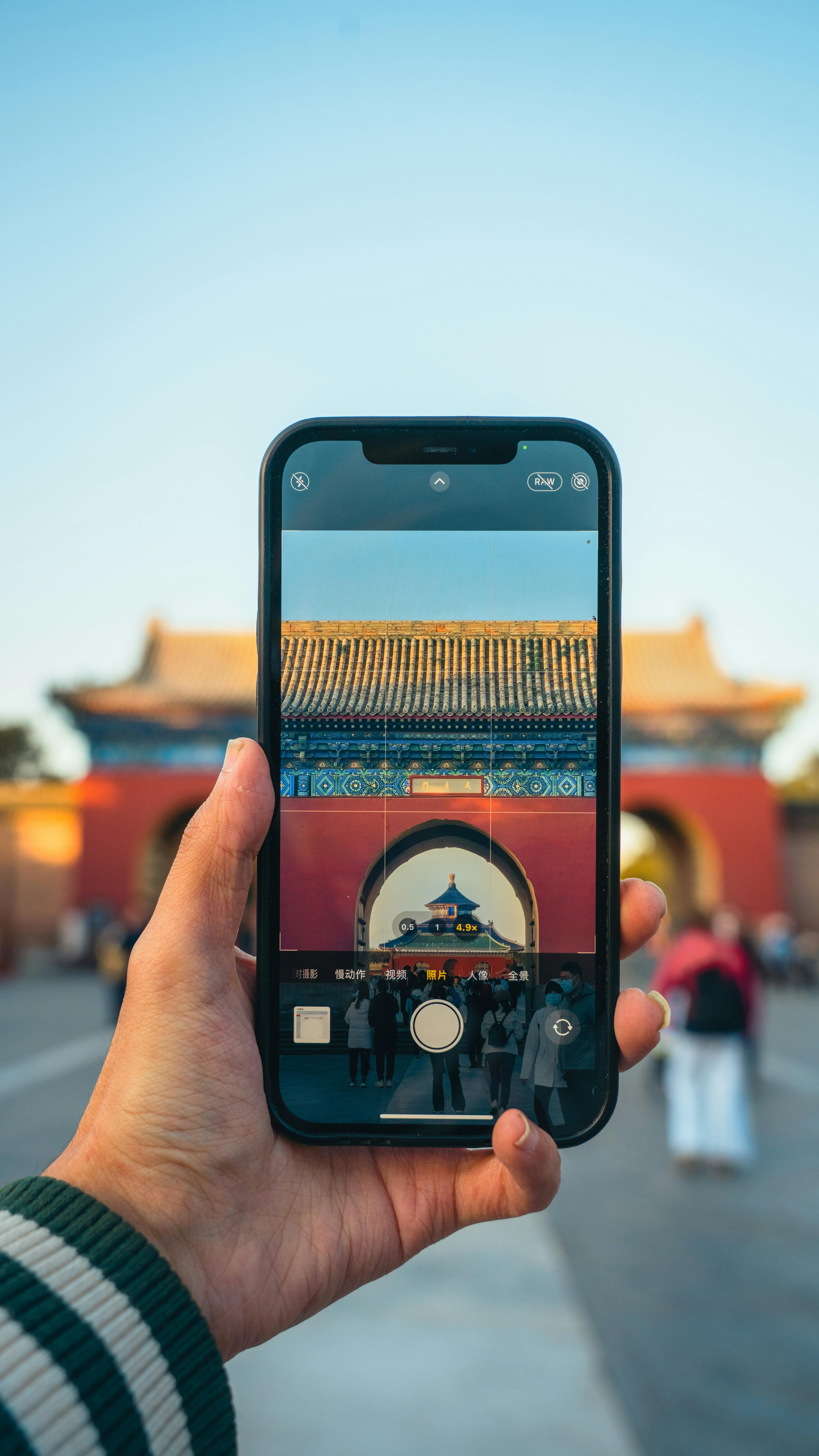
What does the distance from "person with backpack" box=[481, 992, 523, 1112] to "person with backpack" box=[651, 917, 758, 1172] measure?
4609 mm

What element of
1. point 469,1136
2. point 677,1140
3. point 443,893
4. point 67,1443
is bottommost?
point 677,1140

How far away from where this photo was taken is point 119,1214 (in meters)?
1.21

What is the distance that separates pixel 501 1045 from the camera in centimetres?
146

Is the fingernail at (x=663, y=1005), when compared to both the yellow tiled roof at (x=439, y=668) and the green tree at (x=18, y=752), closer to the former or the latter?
the yellow tiled roof at (x=439, y=668)

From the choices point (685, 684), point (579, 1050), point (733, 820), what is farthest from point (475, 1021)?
point (685, 684)

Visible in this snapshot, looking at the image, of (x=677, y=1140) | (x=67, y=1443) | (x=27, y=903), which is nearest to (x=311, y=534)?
(x=67, y=1443)

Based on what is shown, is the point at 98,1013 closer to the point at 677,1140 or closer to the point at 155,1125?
the point at 677,1140

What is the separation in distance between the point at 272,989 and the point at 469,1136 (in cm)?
34

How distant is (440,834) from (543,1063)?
1.14 feet

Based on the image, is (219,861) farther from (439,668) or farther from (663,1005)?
(663,1005)

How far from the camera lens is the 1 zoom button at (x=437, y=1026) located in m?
1.46

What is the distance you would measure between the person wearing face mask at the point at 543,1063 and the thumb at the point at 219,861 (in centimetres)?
44

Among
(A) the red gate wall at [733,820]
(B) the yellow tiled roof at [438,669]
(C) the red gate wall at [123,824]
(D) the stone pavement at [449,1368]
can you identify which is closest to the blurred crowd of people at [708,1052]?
(D) the stone pavement at [449,1368]

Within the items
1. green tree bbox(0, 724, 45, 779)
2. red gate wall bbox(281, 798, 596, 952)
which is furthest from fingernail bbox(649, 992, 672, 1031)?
green tree bbox(0, 724, 45, 779)
